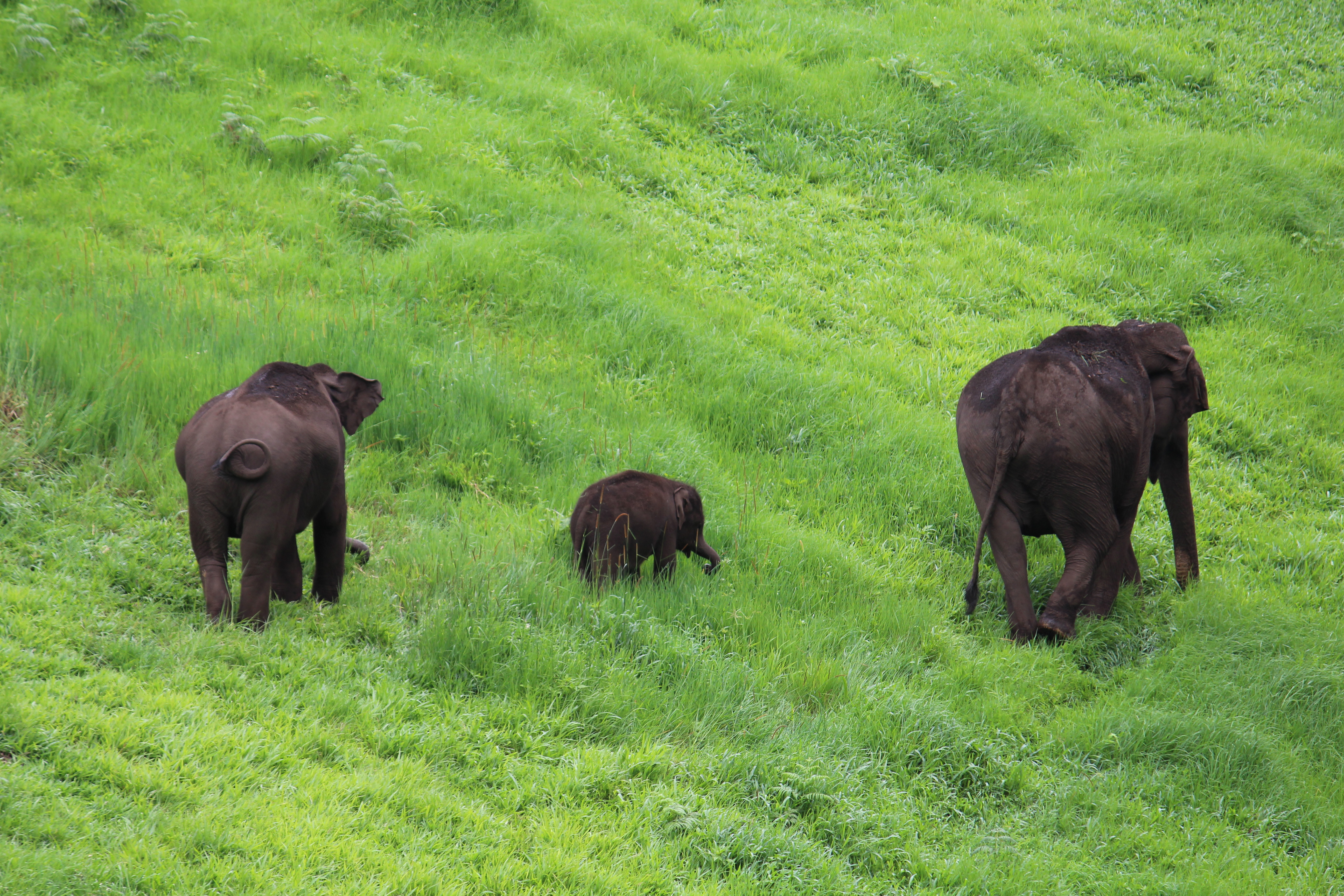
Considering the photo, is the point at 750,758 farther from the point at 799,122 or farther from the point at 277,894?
the point at 799,122

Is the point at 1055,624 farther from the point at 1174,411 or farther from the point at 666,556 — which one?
the point at 666,556

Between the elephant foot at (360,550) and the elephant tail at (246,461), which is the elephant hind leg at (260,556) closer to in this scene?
the elephant tail at (246,461)

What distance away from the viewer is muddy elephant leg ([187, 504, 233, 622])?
5.61 metres

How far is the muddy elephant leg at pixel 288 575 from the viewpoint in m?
6.01

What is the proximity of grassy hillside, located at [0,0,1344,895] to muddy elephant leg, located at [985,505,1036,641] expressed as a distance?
0.28 meters

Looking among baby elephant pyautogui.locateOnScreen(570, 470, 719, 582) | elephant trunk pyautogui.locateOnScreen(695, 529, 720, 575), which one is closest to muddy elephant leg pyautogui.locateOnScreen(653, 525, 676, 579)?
baby elephant pyautogui.locateOnScreen(570, 470, 719, 582)

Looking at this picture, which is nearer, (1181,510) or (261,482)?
(261,482)

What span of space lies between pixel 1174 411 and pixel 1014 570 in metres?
1.97

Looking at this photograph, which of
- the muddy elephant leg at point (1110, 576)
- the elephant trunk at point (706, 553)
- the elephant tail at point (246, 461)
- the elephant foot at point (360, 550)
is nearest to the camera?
the elephant tail at point (246, 461)

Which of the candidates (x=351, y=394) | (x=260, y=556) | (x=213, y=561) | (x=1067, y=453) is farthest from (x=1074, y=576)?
(x=213, y=561)

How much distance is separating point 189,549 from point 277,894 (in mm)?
3110

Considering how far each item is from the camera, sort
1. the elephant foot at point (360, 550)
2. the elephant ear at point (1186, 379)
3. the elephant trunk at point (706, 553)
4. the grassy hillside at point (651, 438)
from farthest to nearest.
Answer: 1. the elephant ear at point (1186, 379)
2. the elephant trunk at point (706, 553)
3. the elephant foot at point (360, 550)
4. the grassy hillside at point (651, 438)

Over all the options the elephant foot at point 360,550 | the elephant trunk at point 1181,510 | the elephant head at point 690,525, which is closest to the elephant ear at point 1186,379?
the elephant trunk at point 1181,510

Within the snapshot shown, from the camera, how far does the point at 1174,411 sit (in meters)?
8.02
